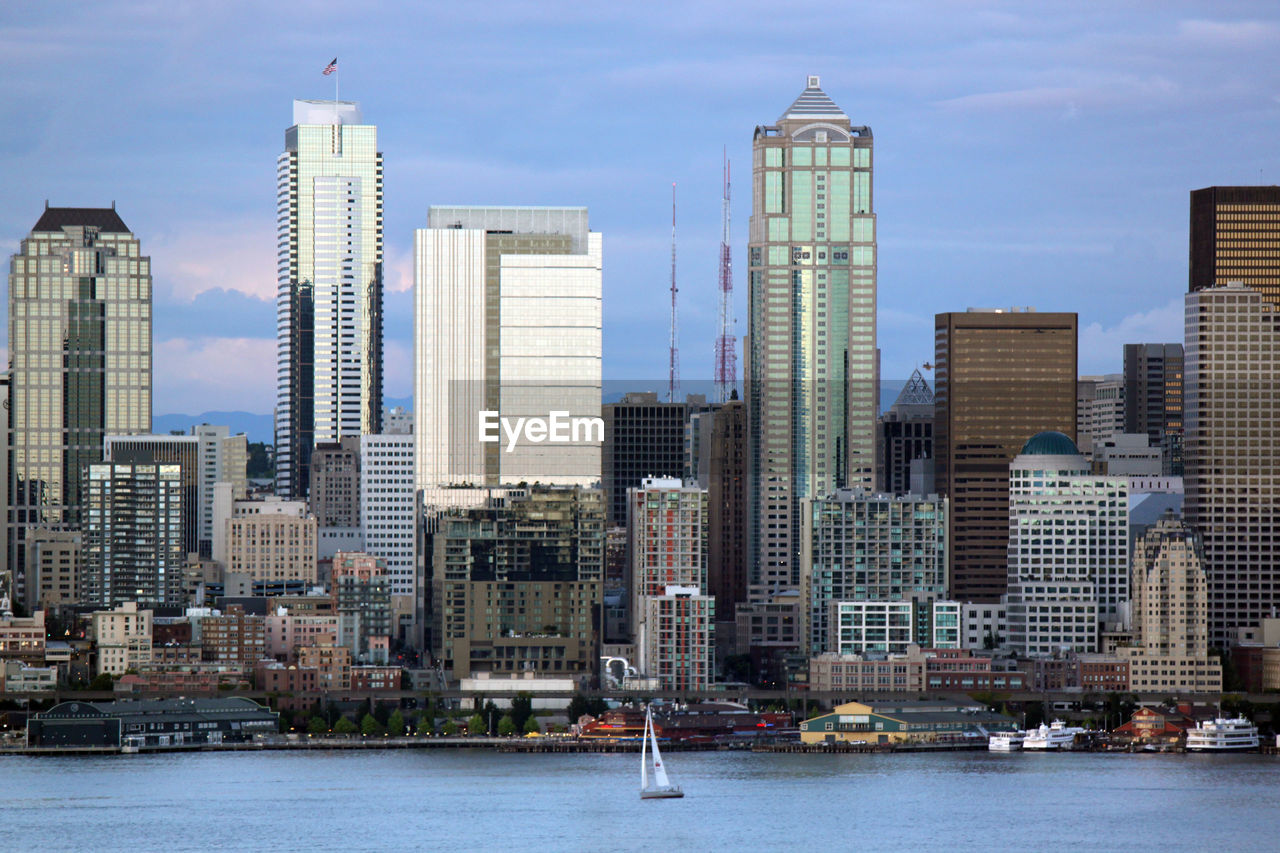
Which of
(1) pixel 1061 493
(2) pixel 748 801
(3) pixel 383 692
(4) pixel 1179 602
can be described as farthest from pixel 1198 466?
(2) pixel 748 801

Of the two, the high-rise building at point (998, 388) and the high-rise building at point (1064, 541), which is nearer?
the high-rise building at point (1064, 541)

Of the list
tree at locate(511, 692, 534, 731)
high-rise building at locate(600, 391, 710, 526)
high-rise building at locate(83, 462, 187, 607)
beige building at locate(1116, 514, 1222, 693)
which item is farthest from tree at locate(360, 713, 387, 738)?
high-rise building at locate(600, 391, 710, 526)

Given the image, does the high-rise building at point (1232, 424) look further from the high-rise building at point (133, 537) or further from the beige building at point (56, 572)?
the beige building at point (56, 572)

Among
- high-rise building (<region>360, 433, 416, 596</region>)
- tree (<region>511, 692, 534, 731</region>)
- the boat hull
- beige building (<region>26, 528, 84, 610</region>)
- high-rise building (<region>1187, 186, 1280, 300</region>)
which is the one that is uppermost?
high-rise building (<region>1187, 186, 1280, 300</region>)

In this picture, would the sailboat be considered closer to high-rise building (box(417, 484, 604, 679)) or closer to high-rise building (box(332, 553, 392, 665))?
high-rise building (box(417, 484, 604, 679))

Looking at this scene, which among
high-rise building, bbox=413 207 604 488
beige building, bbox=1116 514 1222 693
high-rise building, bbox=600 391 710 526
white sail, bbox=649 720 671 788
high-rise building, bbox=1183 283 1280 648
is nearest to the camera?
white sail, bbox=649 720 671 788

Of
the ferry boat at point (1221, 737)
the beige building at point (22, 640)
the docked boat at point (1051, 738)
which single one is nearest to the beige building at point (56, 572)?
the beige building at point (22, 640)
